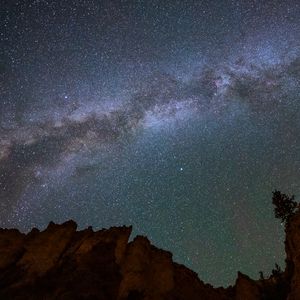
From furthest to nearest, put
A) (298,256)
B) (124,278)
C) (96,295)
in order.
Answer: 1. (298,256)
2. (124,278)
3. (96,295)

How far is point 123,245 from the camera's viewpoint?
2144 inches

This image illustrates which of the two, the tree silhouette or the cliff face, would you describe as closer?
the cliff face

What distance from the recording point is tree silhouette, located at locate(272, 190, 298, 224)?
64312mm

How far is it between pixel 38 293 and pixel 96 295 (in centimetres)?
686

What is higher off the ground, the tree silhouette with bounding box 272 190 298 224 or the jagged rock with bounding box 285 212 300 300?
the tree silhouette with bounding box 272 190 298 224

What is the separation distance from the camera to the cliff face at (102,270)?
149ft

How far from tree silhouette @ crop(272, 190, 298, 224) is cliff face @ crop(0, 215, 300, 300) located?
857cm

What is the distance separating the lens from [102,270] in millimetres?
49125

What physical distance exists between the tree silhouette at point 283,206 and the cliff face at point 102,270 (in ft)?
28.1

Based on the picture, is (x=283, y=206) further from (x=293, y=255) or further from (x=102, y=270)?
(x=102, y=270)

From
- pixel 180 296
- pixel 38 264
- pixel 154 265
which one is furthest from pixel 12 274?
pixel 180 296

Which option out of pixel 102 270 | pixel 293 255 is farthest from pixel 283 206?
pixel 102 270

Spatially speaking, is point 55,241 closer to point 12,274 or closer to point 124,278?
point 12,274

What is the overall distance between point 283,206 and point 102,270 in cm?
3353
